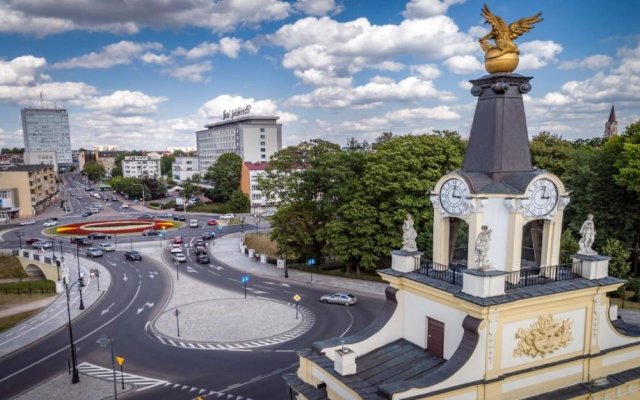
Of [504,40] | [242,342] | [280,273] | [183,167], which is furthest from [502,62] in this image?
[183,167]

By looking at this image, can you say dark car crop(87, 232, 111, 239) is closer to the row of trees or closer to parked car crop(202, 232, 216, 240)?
parked car crop(202, 232, 216, 240)

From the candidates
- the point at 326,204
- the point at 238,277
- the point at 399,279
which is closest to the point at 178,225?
the point at 238,277

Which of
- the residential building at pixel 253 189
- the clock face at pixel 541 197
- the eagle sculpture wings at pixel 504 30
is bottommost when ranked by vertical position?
the residential building at pixel 253 189

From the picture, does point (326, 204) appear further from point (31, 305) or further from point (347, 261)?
point (31, 305)

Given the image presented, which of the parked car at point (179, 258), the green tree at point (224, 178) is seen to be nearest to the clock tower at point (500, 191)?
the parked car at point (179, 258)

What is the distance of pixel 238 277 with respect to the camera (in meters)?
53.8

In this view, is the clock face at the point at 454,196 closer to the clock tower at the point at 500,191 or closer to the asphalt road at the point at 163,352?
the clock tower at the point at 500,191

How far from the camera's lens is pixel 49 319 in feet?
131

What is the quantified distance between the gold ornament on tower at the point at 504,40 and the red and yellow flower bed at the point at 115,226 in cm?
8447

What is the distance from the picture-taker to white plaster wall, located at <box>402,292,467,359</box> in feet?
44.9

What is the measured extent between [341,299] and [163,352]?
16.6 m

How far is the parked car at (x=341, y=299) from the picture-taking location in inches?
1645

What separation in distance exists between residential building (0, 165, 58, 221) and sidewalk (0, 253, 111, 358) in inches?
2484

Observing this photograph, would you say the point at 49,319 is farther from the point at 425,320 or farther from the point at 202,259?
the point at 425,320
